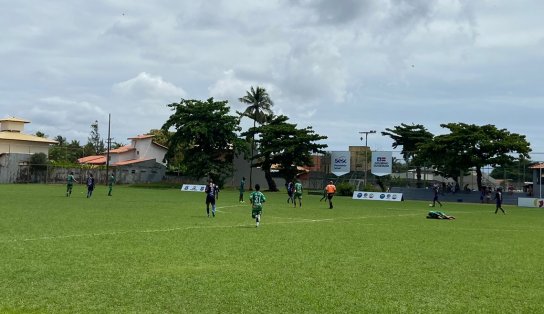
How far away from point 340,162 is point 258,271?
57218 millimetres

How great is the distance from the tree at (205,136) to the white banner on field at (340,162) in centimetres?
1178

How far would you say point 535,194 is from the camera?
54.6 metres

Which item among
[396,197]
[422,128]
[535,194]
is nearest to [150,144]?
[422,128]

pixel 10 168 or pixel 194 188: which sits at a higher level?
pixel 10 168

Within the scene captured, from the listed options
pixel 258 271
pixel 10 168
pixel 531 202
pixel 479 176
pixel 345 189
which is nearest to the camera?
pixel 258 271

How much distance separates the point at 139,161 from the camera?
86.5 metres

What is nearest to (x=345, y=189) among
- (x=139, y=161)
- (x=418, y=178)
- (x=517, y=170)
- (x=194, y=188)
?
(x=418, y=178)

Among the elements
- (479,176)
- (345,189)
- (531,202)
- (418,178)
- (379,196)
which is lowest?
(531,202)

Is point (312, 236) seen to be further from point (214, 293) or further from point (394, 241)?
point (214, 293)

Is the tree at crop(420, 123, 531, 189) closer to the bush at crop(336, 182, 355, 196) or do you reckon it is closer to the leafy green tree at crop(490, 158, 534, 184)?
the leafy green tree at crop(490, 158, 534, 184)

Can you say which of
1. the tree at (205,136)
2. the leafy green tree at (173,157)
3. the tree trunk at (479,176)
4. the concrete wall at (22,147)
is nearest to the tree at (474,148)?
the tree trunk at (479,176)

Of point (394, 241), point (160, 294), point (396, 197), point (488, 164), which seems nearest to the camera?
point (160, 294)

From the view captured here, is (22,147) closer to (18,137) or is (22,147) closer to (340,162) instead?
(18,137)

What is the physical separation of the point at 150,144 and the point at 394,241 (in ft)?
256
